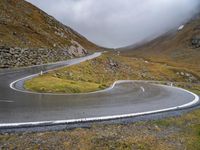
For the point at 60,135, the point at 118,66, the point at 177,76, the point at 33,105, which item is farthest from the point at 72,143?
the point at 177,76

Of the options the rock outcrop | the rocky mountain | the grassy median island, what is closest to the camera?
the grassy median island

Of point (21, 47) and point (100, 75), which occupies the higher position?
point (21, 47)

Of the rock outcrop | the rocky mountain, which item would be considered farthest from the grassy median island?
the rocky mountain

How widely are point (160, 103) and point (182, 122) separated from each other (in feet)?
18.9

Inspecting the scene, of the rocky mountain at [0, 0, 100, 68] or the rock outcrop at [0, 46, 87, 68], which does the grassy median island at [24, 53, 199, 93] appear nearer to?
the rock outcrop at [0, 46, 87, 68]

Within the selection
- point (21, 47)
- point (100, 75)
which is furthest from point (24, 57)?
point (100, 75)

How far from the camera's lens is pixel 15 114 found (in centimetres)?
1797

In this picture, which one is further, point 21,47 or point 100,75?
point 21,47

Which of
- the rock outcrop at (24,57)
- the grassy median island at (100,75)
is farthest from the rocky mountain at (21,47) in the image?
the grassy median island at (100,75)

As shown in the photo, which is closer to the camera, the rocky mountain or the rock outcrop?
the rock outcrop

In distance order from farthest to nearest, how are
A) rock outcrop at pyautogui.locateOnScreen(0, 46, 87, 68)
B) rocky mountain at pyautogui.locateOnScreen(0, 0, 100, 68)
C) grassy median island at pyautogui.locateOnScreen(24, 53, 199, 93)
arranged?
rocky mountain at pyautogui.locateOnScreen(0, 0, 100, 68) < rock outcrop at pyautogui.locateOnScreen(0, 46, 87, 68) < grassy median island at pyautogui.locateOnScreen(24, 53, 199, 93)

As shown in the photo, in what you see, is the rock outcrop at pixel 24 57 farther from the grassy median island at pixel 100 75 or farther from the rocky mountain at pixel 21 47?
the grassy median island at pixel 100 75

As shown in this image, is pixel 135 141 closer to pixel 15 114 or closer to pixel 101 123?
pixel 101 123

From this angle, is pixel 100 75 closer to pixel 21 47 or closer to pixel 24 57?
pixel 24 57
